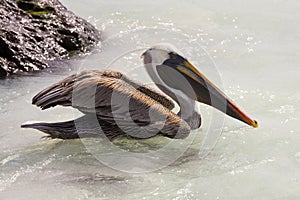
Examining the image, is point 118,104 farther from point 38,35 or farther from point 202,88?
point 38,35

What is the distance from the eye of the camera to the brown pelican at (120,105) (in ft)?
13.0

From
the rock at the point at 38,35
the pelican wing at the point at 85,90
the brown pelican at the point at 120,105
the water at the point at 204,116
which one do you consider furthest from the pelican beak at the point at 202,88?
the rock at the point at 38,35

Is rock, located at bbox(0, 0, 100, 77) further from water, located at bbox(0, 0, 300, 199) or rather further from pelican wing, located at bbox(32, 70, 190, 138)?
pelican wing, located at bbox(32, 70, 190, 138)

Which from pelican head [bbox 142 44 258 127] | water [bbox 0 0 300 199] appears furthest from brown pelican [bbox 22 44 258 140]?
water [bbox 0 0 300 199]

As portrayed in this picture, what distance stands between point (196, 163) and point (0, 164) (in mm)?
1178

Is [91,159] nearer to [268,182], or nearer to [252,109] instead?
[268,182]

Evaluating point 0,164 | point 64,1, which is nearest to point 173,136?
point 0,164

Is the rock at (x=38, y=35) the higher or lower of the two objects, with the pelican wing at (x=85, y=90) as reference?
lower

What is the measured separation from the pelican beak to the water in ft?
0.71

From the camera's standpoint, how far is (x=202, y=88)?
4227 millimetres

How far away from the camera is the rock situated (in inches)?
215

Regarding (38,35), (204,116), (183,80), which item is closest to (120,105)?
(183,80)

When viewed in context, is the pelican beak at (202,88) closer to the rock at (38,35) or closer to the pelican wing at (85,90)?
the pelican wing at (85,90)

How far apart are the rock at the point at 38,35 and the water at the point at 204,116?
0.16 metres
